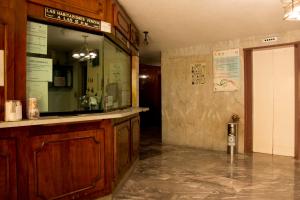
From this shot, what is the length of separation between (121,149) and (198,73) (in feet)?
9.96

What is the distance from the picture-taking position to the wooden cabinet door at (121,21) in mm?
2932

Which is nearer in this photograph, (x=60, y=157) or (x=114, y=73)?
(x=60, y=157)

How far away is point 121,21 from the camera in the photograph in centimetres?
319

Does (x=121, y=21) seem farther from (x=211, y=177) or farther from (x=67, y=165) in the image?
(x=211, y=177)

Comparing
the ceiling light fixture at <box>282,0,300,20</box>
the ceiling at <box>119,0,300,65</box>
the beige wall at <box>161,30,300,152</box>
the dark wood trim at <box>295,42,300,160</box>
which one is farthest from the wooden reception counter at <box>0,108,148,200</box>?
the dark wood trim at <box>295,42,300,160</box>

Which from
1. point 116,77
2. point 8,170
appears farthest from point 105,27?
point 8,170

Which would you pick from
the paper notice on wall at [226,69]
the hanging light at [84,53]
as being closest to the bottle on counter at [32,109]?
the hanging light at [84,53]

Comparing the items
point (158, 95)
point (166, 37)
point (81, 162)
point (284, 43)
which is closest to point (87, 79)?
point (81, 162)

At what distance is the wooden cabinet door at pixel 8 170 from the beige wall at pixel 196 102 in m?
4.19

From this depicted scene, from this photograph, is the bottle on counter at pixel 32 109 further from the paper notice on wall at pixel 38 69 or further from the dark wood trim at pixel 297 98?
the dark wood trim at pixel 297 98

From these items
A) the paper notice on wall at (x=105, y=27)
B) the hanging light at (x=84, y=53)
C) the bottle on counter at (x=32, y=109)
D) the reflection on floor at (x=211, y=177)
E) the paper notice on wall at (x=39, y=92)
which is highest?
the paper notice on wall at (x=105, y=27)

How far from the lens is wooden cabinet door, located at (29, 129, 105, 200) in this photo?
7.04 feet

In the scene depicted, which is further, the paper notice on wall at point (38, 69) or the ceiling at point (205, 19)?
the ceiling at point (205, 19)

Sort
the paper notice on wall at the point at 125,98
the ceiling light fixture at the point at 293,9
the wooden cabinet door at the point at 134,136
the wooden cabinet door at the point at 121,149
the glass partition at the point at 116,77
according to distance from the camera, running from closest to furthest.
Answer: the ceiling light fixture at the point at 293,9 → the wooden cabinet door at the point at 121,149 → the glass partition at the point at 116,77 → the wooden cabinet door at the point at 134,136 → the paper notice on wall at the point at 125,98
